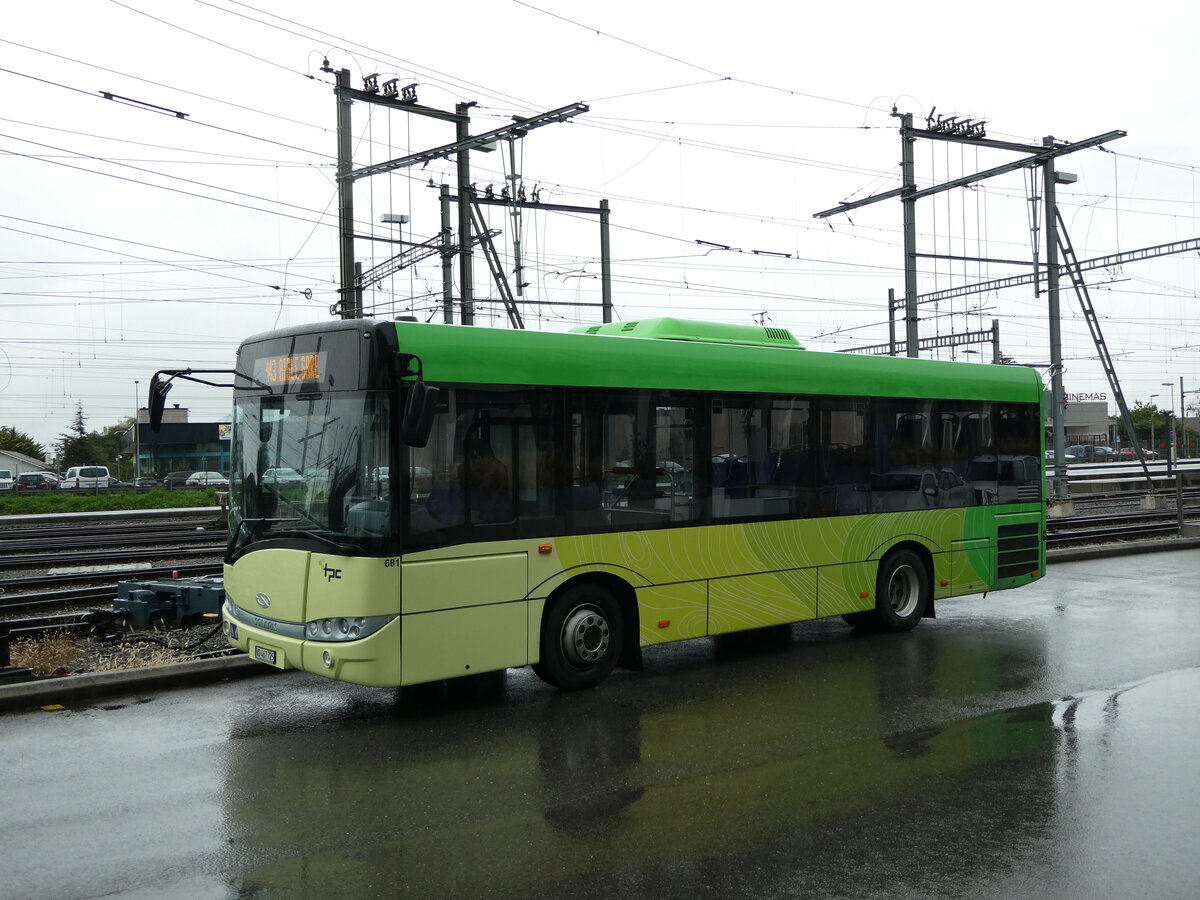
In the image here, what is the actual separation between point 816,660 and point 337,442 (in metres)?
5.02

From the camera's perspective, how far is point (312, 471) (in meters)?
7.71

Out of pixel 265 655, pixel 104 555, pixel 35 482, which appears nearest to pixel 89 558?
pixel 104 555

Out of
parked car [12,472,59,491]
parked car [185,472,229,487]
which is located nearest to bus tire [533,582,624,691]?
parked car [185,472,229,487]

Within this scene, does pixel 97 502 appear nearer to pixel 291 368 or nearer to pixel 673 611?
pixel 291 368

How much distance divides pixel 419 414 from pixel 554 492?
1.67 meters

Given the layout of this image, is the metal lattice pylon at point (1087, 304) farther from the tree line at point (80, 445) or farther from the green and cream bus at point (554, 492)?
the tree line at point (80, 445)

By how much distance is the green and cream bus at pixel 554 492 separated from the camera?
745cm

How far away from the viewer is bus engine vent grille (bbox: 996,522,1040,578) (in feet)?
40.2

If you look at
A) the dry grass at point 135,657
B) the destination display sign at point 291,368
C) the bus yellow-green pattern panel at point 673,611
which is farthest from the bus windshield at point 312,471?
the bus yellow-green pattern panel at point 673,611

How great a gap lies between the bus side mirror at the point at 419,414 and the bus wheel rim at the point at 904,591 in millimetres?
6192

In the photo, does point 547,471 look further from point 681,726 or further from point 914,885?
point 914,885

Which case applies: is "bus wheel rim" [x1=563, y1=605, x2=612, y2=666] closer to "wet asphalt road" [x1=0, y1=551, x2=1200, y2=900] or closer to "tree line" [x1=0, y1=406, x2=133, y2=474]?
"wet asphalt road" [x1=0, y1=551, x2=1200, y2=900]

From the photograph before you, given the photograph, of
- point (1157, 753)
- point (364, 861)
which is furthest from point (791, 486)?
point (364, 861)

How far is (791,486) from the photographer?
33.1 feet
